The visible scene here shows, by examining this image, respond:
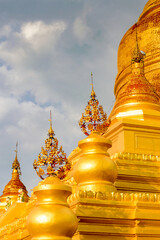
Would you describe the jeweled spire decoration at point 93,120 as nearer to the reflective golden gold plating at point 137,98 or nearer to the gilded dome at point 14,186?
the reflective golden gold plating at point 137,98

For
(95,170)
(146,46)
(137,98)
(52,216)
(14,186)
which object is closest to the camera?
(52,216)

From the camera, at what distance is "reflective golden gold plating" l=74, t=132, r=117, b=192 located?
26.3ft

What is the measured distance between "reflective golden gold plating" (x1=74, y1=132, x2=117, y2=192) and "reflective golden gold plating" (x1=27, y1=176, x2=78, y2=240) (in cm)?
175

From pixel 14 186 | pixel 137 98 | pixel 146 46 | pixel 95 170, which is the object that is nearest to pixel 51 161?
pixel 95 170

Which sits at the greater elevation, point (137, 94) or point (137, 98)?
point (137, 94)

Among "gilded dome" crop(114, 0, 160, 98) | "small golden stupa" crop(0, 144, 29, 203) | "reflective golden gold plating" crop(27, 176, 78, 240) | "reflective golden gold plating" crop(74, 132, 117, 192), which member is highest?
"gilded dome" crop(114, 0, 160, 98)

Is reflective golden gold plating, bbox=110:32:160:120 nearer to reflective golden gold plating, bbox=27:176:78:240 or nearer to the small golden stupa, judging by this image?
reflective golden gold plating, bbox=27:176:78:240

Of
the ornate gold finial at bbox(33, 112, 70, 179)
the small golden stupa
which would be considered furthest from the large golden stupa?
the small golden stupa

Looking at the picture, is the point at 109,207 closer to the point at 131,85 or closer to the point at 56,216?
the point at 56,216

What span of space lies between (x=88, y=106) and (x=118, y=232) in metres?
2.91

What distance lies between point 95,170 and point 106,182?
0.31m

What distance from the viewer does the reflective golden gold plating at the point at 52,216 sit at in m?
5.95

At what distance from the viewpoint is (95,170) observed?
26.3 ft

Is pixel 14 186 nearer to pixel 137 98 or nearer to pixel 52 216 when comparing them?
pixel 137 98
